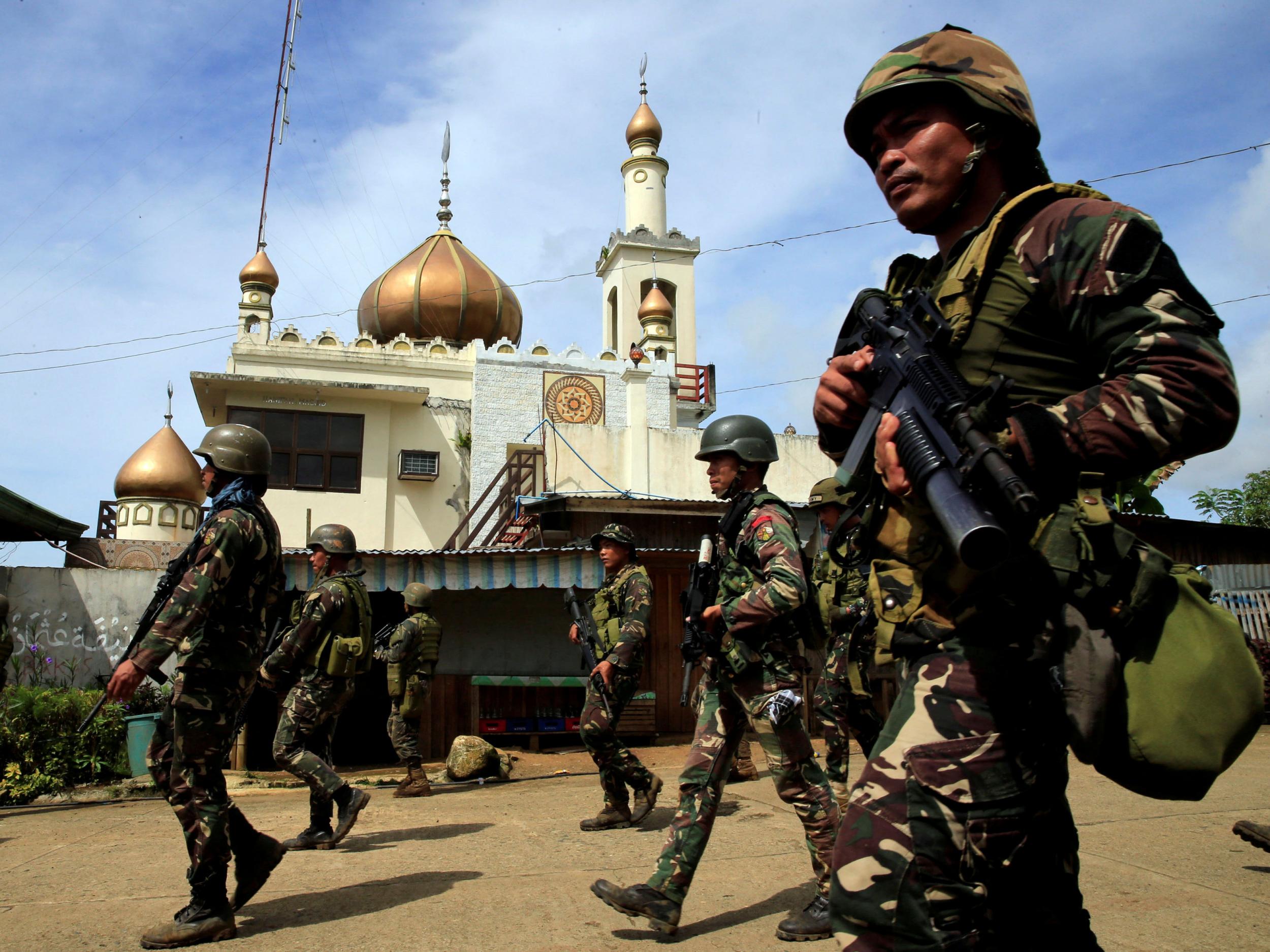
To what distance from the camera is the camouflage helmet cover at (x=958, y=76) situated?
2.07 metres

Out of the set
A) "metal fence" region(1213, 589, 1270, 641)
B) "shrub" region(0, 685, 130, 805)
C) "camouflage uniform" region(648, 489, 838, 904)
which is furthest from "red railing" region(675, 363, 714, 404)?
"camouflage uniform" region(648, 489, 838, 904)

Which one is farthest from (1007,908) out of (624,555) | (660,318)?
(660,318)

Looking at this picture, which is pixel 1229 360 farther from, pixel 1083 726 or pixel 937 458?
pixel 1083 726

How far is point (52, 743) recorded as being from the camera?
9.73 meters

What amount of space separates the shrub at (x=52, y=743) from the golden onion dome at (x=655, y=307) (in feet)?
71.5

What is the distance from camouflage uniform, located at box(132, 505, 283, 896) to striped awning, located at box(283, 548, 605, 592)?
7.60 metres

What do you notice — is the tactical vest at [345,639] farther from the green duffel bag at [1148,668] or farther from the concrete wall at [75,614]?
the concrete wall at [75,614]

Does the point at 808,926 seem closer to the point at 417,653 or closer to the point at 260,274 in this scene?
the point at 417,653

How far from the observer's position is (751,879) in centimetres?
475

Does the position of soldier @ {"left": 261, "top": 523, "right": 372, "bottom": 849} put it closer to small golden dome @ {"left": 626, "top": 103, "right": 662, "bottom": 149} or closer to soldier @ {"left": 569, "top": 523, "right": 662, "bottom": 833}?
soldier @ {"left": 569, "top": 523, "right": 662, "bottom": 833}

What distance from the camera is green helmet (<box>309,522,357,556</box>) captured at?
23.5 feet

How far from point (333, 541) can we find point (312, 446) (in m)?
16.2

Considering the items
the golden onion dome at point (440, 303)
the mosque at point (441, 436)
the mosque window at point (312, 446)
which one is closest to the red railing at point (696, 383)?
the mosque at point (441, 436)

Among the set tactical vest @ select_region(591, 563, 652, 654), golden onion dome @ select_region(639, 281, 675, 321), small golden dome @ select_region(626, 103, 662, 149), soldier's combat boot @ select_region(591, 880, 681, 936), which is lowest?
soldier's combat boot @ select_region(591, 880, 681, 936)
